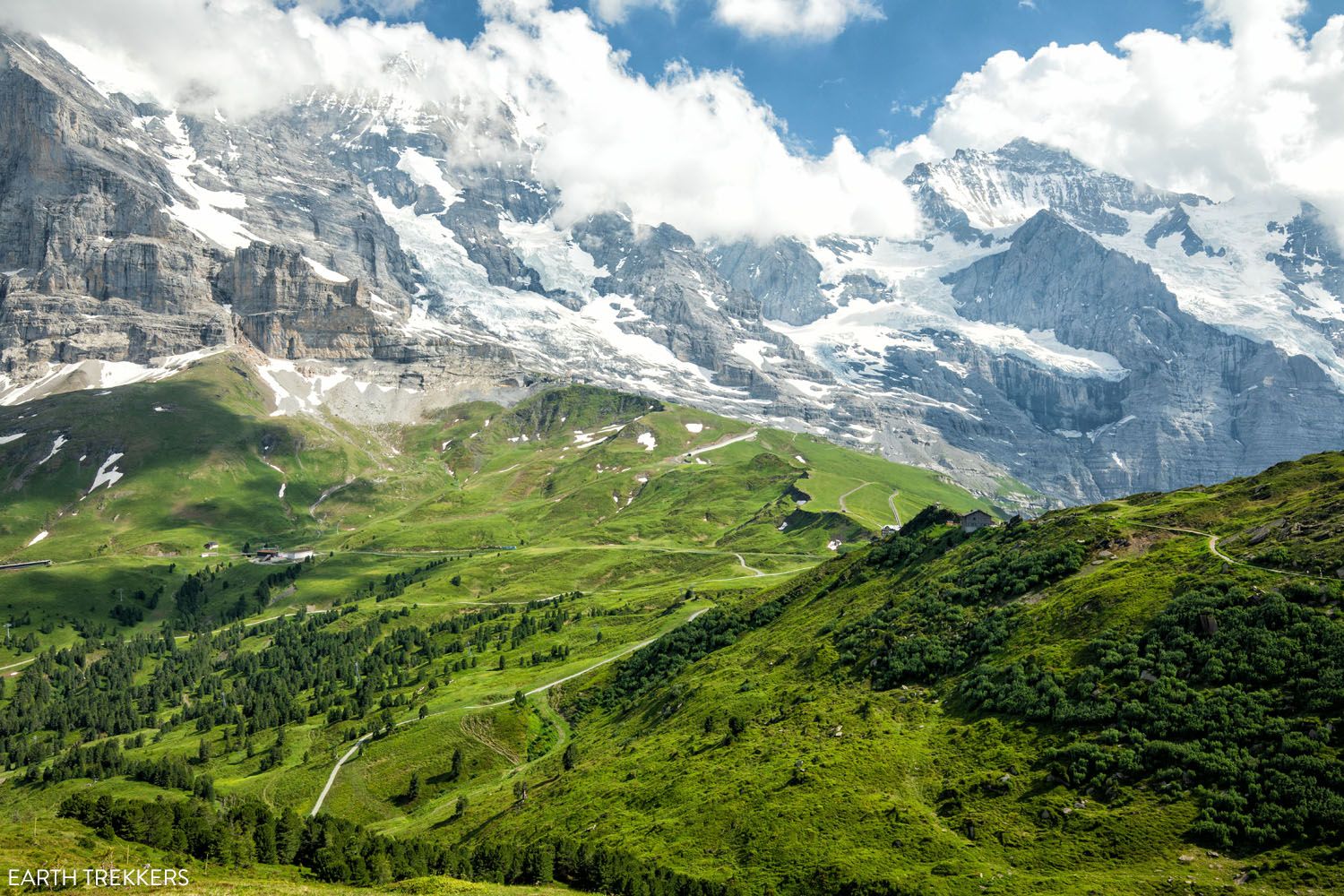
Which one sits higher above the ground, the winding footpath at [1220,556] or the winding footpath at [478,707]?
the winding footpath at [1220,556]

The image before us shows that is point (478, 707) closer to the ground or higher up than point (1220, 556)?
closer to the ground

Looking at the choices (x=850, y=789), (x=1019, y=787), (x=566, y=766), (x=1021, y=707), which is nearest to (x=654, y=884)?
(x=850, y=789)

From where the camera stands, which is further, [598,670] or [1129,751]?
[598,670]

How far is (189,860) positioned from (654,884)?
4160 centimetres

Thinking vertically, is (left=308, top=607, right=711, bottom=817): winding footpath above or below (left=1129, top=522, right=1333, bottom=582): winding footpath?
below

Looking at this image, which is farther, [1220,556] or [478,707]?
[478,707]

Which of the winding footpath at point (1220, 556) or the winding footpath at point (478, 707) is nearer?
the winding footpath at point (1220, 556)

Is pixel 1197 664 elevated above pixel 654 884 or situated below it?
above

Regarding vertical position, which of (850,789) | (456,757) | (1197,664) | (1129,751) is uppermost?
(1197,664)

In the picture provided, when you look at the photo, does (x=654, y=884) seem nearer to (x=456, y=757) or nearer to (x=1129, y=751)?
(x=1129, y=751)

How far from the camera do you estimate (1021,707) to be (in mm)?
87438

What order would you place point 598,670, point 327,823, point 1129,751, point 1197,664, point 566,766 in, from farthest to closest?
1. point 598,670
2. point 566,766
3. point 327,823
4. point 1197,664
5. point 1129,751

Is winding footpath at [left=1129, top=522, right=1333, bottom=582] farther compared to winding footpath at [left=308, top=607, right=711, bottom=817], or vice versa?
winding footpath at [left=308, top=607, right=711, bottom=817]

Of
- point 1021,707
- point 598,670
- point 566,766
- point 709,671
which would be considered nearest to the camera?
point 1021,707
